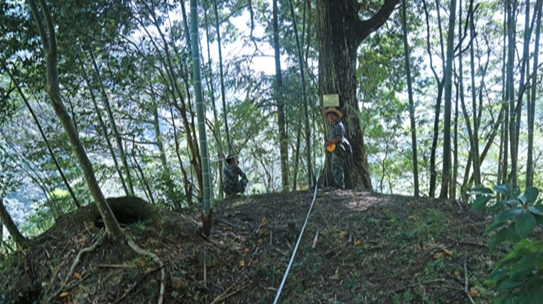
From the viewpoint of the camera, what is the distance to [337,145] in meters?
5.12

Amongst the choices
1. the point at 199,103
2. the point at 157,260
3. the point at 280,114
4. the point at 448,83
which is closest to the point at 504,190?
the point at 199,103

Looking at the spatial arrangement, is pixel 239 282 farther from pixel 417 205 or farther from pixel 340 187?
pixel 340 187

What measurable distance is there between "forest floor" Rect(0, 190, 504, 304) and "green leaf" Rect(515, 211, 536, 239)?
4.52ft

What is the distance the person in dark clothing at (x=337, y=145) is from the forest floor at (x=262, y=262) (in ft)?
4.60

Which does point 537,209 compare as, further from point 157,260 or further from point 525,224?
point 157,260

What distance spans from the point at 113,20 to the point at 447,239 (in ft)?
13.1

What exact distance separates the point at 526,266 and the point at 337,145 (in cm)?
419

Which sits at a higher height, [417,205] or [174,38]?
[174,38]

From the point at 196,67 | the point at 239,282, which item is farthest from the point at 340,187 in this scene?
the point at 196,67

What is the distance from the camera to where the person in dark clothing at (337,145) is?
498 cm

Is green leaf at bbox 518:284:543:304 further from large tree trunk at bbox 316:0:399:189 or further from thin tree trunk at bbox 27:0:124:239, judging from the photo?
large tree trunk at bbox 316:0:399:189

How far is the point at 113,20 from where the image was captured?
4.20 metres

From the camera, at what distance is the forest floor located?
2.54 m

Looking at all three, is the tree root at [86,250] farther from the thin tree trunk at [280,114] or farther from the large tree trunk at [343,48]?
the thin tree trunk at [280,114]
